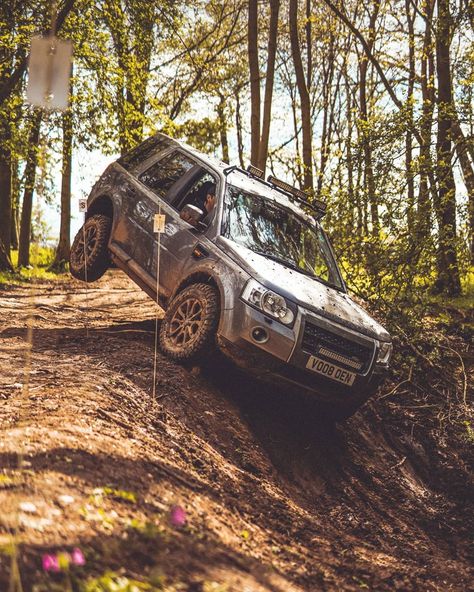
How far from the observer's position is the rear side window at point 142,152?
885 centimetres

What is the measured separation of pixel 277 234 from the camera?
7441mm

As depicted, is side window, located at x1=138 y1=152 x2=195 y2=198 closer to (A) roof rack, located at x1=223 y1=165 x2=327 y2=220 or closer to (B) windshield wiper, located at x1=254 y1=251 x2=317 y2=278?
(A) roof rack, located at x1=223 y1=165 x2=327 y2=220

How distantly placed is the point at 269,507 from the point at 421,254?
673 centimetres

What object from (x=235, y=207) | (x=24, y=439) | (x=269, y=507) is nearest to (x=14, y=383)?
(x=24, y=439)

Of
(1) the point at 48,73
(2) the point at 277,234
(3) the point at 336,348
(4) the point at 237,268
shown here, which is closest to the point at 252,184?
(2) the point at 277,234

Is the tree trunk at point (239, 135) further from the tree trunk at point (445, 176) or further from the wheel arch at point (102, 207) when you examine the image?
the wheel arch at point (102, 207)

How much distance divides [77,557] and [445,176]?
384 inches

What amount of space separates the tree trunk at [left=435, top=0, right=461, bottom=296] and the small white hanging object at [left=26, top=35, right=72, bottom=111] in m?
7.76

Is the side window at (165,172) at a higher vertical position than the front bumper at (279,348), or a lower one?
higher

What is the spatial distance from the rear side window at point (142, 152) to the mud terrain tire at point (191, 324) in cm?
264

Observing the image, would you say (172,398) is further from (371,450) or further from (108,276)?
(108,276)

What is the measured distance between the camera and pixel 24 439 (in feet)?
13.4

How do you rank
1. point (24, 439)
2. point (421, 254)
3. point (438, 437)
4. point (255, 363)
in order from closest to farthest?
point (24, 439)
point (255, 363)
point (438, 437)
point (421, 254)

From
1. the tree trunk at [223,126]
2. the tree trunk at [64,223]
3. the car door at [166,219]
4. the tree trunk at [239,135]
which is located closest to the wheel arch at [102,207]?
the car door at [166,219]
